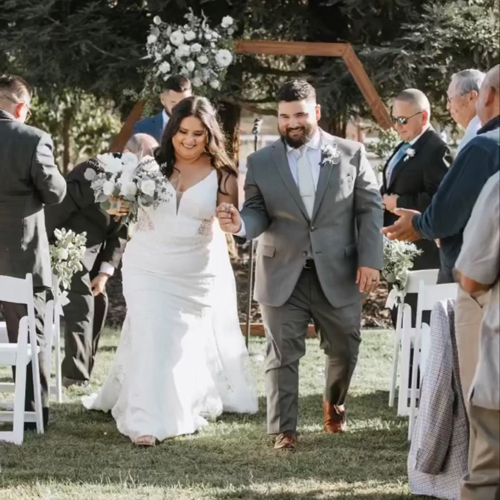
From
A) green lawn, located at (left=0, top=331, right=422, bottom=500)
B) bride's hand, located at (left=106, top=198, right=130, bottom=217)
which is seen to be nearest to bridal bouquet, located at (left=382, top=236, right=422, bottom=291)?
green lawn, located at (left=0, top=331, right=422, bottom=500)

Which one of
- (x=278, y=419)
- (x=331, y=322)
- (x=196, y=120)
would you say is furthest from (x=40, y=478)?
(x=196, y=120)

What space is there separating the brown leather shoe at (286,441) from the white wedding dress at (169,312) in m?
0.68

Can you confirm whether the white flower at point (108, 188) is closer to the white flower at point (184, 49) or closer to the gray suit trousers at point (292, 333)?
the gray suit trousers at point (292, 333)

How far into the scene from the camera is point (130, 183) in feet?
23.9

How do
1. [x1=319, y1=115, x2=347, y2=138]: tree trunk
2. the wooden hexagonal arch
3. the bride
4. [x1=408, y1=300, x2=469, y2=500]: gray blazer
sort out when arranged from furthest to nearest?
[x1=319, y1=115, x2=347, y2=138]: tree trunk → the wooden hexagonal arch → the bride → [x1=408, y1=300, x2=469, y2=500]: gray blazer

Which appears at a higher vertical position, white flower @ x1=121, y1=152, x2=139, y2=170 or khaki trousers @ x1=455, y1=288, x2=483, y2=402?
white flower @ x1=121, y1=152, x2=139, y2=170

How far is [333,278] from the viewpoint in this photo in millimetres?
7012

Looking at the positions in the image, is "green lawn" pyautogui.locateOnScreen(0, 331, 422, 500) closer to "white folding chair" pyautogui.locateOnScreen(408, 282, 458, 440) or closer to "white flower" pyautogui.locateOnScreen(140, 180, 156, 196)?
"white folding chair" pyautogui.locateOnScreen(408, 282, 458, 440)

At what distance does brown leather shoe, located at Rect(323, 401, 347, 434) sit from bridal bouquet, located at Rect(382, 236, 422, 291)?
0.97m

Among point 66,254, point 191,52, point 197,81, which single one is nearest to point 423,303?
point 66,254

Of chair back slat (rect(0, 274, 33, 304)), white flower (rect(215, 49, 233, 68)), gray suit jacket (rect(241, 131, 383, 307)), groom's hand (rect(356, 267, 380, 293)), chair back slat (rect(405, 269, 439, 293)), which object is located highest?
white flower (rect(215, 49, 233, 68))

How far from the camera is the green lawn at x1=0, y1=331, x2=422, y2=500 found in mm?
5984

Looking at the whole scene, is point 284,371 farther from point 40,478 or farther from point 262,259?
point 40,478

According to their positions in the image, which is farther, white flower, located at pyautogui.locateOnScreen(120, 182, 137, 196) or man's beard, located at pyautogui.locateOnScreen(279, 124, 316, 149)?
white flower, located at pyautogui.locateOnScreen(120, 182, 137, 196)
